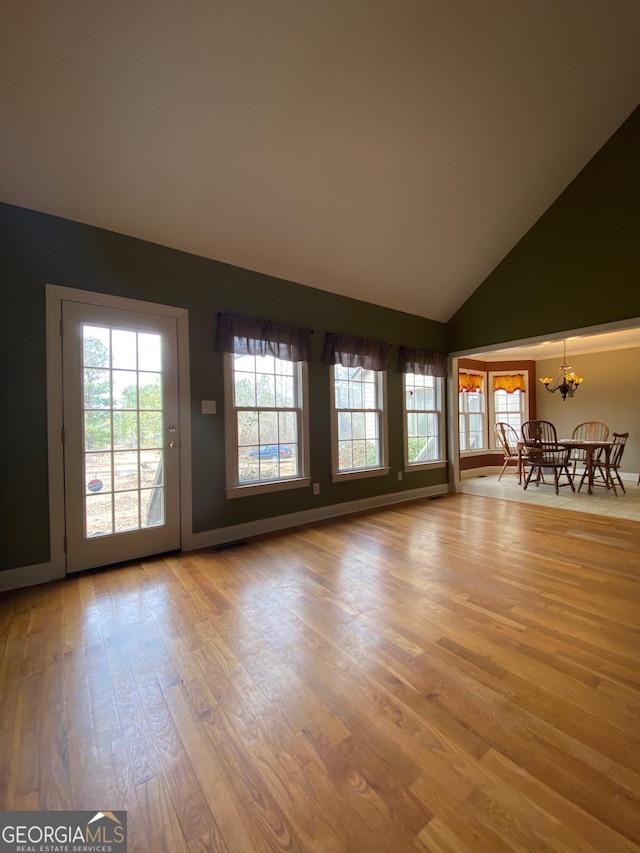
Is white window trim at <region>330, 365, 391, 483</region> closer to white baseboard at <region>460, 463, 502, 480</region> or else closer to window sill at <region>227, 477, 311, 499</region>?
window sill at <region>227, 477, 311, 499</region>

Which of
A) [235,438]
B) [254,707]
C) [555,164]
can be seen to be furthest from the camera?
A: [555,164]

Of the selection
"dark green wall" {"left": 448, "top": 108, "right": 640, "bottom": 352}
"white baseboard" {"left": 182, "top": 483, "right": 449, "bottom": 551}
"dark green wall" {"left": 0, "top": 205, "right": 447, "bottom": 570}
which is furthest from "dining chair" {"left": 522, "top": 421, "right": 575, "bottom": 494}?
"dark green wall" {"left": 0, "top": 205, "right": 447, "bottom": 570}

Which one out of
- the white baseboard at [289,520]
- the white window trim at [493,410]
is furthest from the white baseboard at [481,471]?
the white baseboard at [289,520]

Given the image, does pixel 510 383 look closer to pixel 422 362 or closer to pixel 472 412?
pixel 472 412

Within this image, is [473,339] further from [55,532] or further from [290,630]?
[55,532]

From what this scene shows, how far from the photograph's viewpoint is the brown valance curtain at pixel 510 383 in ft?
24.9

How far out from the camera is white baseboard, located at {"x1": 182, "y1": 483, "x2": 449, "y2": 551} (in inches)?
127

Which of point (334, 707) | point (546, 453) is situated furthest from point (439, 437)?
point (334, 707)

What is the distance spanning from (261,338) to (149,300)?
1.03 m

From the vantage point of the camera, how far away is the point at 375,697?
1408 mm

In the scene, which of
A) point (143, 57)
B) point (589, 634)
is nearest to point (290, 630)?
point (589, 634)

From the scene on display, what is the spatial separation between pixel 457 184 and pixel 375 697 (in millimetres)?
4293

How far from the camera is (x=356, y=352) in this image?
4281mm

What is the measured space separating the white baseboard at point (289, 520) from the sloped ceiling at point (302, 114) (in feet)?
8.47
